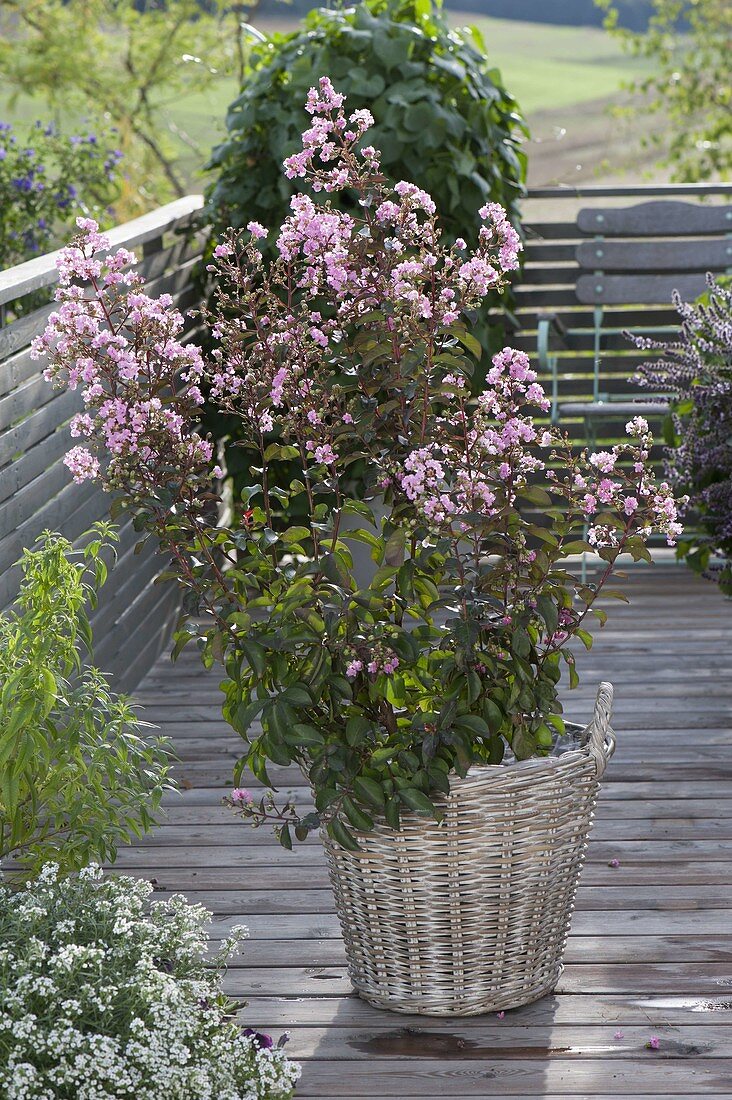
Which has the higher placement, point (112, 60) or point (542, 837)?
point (112, 60)

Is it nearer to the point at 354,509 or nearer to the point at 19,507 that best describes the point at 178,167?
the point at 19,507

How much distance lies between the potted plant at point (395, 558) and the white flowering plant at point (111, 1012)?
0.85 feet

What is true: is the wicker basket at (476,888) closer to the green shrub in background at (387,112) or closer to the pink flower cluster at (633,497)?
the pink flower cluster at (633,497)

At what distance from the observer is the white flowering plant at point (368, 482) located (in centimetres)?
187

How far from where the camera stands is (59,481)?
2936mm

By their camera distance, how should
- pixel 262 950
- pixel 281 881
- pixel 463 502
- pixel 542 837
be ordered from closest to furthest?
1. pixel 463 502
2. pixel 542 837
3. pixel 262 950
4. pixel 281 881

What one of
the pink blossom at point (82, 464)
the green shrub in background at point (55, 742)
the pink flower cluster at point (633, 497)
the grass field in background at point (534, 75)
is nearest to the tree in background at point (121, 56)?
the grass field in background at point (534, 75)

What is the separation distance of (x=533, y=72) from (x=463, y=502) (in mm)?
7865

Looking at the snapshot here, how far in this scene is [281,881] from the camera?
8.30ft

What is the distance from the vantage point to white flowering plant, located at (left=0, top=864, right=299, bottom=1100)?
1627 millimetres

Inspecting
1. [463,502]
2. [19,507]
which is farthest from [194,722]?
[463,502]

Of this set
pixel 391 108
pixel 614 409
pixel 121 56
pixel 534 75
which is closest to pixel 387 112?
pixel 391 108

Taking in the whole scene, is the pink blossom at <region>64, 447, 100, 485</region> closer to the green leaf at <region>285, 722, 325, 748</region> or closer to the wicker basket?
the green leaf at <region>285, 722, 325, 748</region>

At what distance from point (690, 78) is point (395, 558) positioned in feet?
21.8
